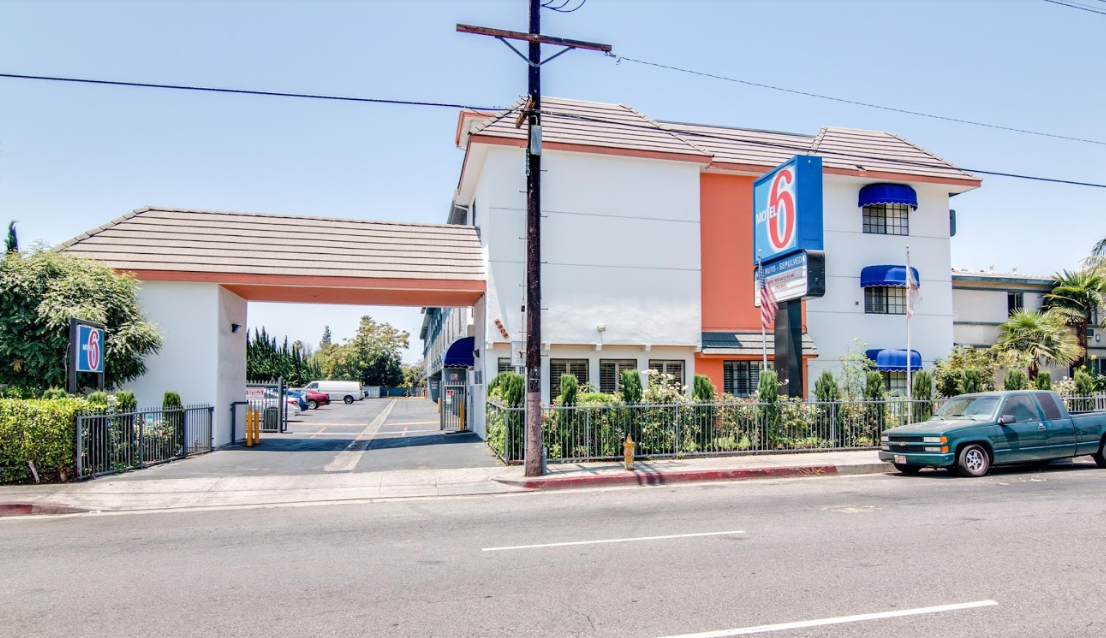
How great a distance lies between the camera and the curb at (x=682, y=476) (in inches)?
523

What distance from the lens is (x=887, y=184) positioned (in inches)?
931

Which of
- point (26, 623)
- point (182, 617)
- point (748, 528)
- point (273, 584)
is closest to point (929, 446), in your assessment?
point (748, 528)

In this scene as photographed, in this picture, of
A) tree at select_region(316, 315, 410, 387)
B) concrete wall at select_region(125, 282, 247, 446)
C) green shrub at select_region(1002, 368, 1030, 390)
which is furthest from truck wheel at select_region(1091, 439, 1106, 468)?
tree at select_region(316, 315, 410, 387)

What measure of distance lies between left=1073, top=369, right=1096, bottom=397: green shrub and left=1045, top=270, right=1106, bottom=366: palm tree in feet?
26.5

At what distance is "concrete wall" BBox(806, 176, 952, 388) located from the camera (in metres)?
23.2

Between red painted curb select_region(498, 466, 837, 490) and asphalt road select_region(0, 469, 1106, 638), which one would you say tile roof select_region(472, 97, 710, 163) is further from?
asphalt road select_region(0, 469, 1106, 638)

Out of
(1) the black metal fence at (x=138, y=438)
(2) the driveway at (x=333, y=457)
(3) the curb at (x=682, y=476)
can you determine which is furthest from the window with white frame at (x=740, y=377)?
(1) the black metal fence at (x=138, y=438)

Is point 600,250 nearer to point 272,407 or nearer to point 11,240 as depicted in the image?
point 272,407

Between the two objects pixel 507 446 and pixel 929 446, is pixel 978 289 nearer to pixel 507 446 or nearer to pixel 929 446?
pixel 929 446

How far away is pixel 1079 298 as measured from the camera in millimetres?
27953

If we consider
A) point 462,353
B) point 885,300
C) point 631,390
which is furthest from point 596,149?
point 885,300

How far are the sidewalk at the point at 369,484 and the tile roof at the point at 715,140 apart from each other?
9209 millimetres

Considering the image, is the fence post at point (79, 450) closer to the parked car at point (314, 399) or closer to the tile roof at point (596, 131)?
the tile roof at point (596, 131)

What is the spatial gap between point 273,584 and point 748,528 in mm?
5624
